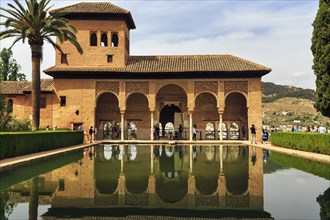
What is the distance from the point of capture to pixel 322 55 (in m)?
18.0

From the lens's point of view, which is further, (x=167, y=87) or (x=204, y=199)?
(x=167, y=87)

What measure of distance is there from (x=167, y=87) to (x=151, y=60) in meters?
2.67

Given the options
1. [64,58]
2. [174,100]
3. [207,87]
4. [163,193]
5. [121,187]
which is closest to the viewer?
[163,193]

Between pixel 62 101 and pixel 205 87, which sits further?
pixel 62 101

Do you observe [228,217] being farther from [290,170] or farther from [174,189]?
[290,170]

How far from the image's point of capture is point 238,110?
28094 millimetres

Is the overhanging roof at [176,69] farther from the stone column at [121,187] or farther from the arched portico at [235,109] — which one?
the stone column at [121,187]

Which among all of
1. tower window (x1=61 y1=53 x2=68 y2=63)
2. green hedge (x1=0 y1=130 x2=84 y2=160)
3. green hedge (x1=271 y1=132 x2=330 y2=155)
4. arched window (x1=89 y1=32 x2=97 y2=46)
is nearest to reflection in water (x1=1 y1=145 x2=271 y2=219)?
green hedge (x1=0 y1=130 x2=84 y2=160)

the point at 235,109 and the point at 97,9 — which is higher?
the point at 97,9

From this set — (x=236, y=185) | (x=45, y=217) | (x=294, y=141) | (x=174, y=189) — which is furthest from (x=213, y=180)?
(x=294, y=141)

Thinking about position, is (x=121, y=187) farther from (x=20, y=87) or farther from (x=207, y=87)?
(x=20, y=87)

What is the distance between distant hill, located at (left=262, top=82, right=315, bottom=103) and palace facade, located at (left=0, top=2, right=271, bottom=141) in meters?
67.8

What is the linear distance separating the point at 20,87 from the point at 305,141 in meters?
23.4

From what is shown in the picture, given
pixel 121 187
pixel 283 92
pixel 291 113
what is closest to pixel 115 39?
pixel 121 187
